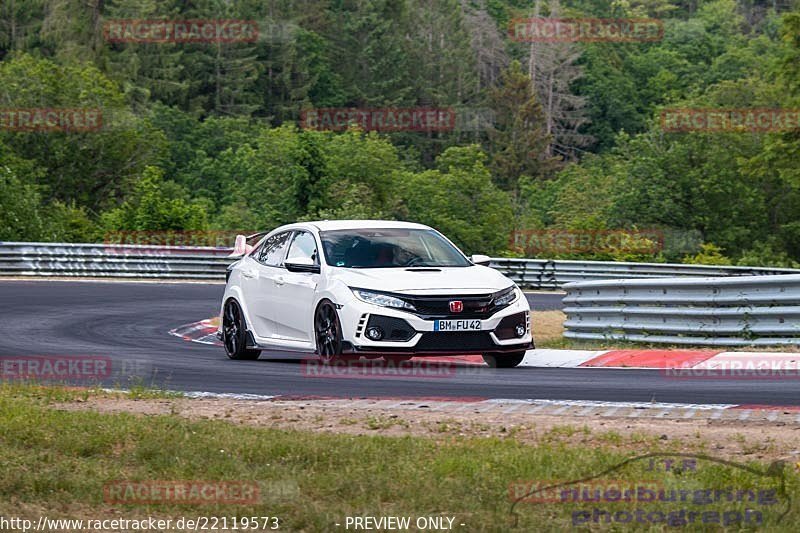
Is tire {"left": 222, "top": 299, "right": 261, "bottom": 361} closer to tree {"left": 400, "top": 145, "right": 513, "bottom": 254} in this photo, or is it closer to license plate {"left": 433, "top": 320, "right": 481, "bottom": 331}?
license plate {"left": 433, "top": 320, "right": 481, "bottom": 331}

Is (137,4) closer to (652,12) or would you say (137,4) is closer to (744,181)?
(744,181)

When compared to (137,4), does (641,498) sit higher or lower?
lower

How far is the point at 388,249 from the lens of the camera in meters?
14.6

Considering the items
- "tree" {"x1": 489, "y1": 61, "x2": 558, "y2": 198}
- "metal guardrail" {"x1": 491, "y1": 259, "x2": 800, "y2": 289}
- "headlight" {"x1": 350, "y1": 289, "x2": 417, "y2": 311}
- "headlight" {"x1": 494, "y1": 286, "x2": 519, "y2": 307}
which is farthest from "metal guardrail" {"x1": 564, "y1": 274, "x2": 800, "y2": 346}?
"tree" {"x1": 489, "y1": 61, "x2": 558, "y2": 198}

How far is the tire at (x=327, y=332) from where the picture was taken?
1374 cm

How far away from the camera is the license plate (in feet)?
44.1

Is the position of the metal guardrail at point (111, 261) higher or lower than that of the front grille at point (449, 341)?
lower

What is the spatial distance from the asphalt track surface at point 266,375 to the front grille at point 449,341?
0.26 meters

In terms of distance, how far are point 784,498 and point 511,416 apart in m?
3.34

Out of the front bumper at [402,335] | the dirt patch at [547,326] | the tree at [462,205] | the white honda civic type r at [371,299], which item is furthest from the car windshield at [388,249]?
the tree at [462,205]

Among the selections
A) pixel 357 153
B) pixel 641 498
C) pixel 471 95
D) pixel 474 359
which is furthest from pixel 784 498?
Result: pixel 471 95

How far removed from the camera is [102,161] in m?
74.8

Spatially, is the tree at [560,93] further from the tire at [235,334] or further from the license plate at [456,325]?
the license plate at [456,325]

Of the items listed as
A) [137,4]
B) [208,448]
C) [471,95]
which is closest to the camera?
[208,448]
